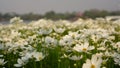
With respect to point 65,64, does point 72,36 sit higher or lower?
higher

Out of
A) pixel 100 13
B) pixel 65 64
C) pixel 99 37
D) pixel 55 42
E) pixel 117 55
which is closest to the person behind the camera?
pixel 117 55

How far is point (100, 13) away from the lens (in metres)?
23.3

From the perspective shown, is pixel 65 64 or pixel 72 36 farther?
pixel 72 36

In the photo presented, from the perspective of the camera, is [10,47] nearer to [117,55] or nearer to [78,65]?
[78,65]

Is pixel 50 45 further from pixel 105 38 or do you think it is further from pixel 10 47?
pixel 105 38

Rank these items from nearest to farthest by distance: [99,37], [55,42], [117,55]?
[117,55] → [55,42] → [99,37]

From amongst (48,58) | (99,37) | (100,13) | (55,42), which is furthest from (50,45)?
(100,13)

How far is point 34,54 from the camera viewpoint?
2.42 meters

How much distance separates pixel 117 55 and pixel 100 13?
21.1 meters

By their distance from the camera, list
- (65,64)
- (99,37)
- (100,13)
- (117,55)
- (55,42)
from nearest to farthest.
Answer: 1. (117,55)
2. (65,64)
3. (55,42)
4. (99,37)
5. (100,13)

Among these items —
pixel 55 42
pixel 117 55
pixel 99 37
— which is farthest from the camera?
pixel 99 37

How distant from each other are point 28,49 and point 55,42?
207 millimetres

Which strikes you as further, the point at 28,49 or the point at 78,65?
the point at 28,49

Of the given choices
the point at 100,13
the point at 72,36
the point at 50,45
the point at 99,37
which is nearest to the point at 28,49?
the point at 50,45
